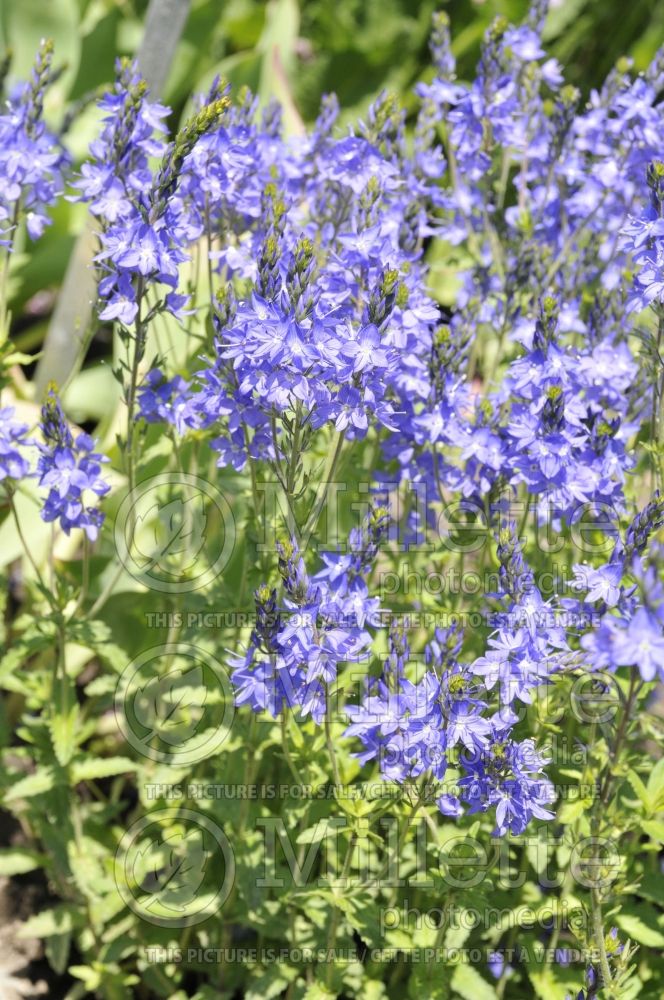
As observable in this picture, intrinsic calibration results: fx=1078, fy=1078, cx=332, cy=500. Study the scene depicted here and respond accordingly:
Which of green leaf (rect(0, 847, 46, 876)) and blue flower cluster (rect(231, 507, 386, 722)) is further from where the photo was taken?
green leaf (rect(0, 847, 46, 876))

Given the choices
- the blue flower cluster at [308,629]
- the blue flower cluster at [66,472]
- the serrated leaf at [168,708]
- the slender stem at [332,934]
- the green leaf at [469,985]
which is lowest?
the green leaf at [469,985]

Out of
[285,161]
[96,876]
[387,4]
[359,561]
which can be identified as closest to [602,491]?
[359,561]

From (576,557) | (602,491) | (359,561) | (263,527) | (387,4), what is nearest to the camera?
(359,561)

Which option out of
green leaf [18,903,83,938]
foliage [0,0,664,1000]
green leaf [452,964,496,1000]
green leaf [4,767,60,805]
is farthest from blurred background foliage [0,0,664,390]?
green leaf [452,964,496,1000]

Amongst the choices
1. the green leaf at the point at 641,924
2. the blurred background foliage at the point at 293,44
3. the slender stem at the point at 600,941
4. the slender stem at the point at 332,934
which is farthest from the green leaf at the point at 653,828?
the blurred background foliage at the point at 293,44

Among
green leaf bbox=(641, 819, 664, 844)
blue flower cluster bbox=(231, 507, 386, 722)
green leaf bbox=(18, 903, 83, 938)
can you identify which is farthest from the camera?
green leaf bbox=(18, 903, 83, 938)

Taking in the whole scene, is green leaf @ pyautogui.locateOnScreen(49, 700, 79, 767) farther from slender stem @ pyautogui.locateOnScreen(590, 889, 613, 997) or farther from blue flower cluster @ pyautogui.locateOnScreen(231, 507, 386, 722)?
slender stem @ pyautogui.locateOnScreen(590, 889, 613, 997)

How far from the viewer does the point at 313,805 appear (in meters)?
2.81

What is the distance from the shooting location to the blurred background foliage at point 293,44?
5.07 metres

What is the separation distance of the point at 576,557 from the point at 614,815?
716mm

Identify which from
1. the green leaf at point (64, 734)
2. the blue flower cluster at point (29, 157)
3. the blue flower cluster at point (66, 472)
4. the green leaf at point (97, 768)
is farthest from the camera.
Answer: the green leaf at point (97, 768)

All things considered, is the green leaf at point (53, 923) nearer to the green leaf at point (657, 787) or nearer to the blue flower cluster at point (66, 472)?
the blue flower cluster at point (66, 472)

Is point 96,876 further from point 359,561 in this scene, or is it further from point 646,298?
point 646,298

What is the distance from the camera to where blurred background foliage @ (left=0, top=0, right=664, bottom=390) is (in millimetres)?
5074
